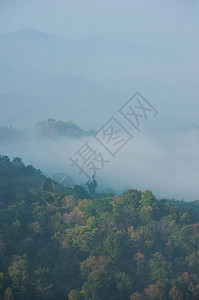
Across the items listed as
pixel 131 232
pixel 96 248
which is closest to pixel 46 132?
pixel 131 232

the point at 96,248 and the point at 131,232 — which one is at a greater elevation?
the point at 96,248

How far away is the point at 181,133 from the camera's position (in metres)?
125

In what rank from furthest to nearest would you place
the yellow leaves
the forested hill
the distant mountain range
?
the distant mountain range, the yellow leaves, the forested hill

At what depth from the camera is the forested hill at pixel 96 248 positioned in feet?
68.1

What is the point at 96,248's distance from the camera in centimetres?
2381

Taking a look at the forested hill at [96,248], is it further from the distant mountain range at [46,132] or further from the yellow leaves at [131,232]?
the distant mountain range at [46,132]

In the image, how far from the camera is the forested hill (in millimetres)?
20766

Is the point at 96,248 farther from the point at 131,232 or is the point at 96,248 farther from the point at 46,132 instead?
the point at 46,132

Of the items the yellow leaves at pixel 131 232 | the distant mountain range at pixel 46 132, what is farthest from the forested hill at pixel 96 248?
the distant mountain range at pixel 46 132

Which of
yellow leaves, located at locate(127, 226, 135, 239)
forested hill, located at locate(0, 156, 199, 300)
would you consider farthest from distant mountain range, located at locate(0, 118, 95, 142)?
yellow leaves, located at locate(127, 226, 135, 239)

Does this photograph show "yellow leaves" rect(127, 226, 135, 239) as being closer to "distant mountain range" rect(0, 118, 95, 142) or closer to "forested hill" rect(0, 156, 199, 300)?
"forested hill" rect(0, 156, 199, 300)

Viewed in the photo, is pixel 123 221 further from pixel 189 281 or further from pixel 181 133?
pixel 181 133

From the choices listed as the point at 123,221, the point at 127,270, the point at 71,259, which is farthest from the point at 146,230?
the point at 71,259

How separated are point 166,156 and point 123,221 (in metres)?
77.3
